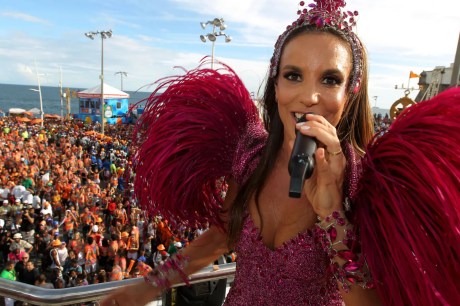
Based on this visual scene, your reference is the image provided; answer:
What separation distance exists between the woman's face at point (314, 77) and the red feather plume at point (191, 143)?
1.25 feet

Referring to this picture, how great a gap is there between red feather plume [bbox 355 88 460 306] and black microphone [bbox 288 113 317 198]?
0.83 ft

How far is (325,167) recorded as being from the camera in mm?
1037

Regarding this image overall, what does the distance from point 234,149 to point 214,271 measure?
0.81 meters

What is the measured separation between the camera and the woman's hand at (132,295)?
1.50 meters

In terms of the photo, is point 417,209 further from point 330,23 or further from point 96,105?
point 96,105

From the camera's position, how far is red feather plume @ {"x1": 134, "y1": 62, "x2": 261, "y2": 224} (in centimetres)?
160

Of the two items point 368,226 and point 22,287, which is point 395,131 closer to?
point 368,226

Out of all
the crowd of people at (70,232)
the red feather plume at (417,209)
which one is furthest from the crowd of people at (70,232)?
the red feather plume at (417,209)

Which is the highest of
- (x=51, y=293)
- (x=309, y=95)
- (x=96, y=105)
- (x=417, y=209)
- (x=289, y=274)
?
(x=309, y=95)

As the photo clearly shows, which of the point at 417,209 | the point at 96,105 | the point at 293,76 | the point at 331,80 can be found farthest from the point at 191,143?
the point at 96,105

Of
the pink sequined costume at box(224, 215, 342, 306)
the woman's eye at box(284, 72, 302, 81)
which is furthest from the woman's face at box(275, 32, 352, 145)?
the pink sequined costume at box(224, 215, 342, 306)

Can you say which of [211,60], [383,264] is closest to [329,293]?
[383,264]

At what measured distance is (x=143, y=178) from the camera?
1657 mm

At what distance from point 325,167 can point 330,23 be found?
0.54 m
